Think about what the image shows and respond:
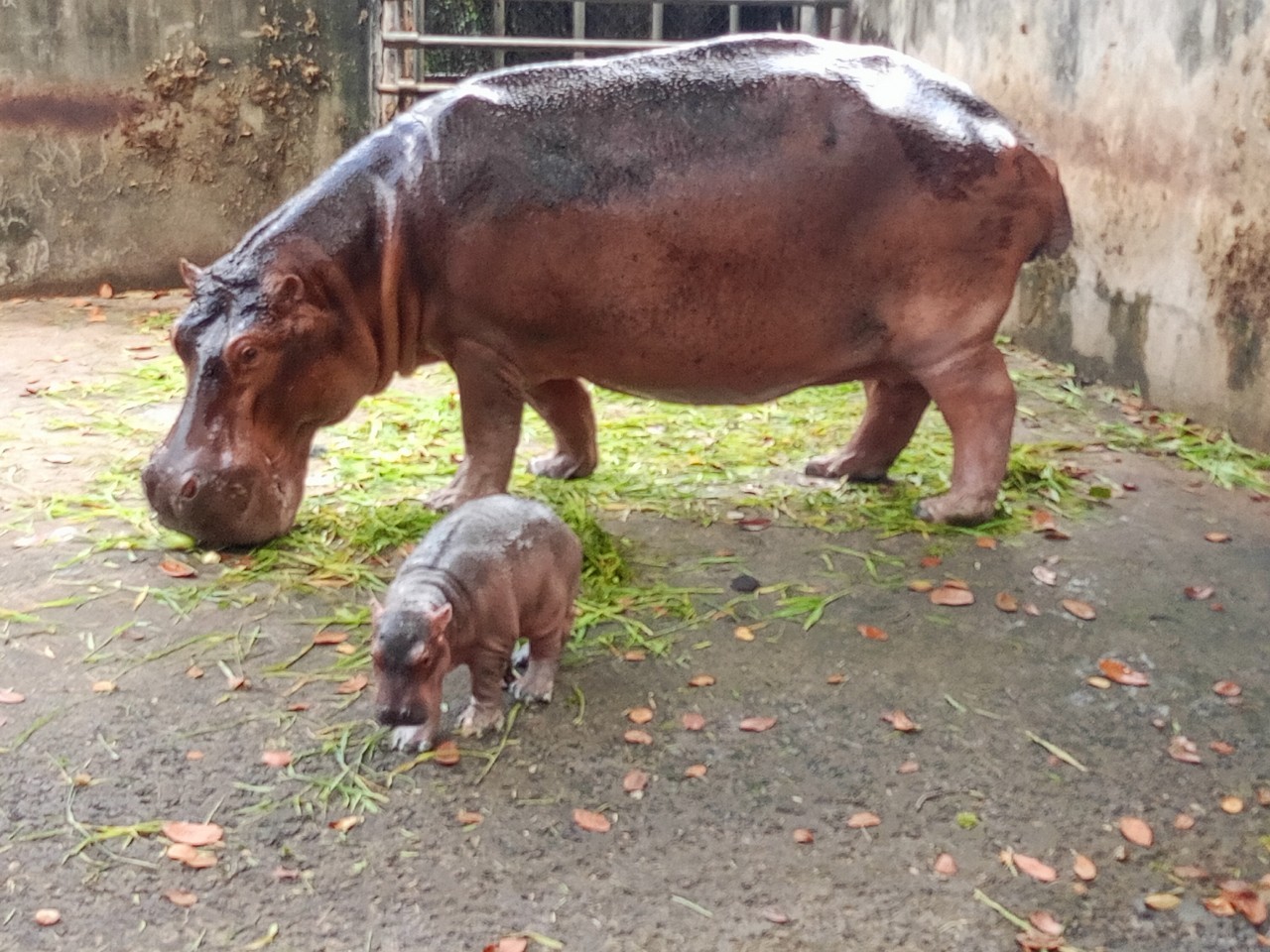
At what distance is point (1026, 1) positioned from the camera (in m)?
6.19

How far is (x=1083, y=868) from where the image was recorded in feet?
7.95

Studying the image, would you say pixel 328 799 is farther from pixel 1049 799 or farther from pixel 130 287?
pixel 130 287

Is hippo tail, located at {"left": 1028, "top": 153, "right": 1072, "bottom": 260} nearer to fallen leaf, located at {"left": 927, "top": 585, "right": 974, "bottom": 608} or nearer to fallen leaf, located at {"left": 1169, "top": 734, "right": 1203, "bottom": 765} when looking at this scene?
fallen leaf, located at {"left": 927, "top": 585, "right": 974, "bottom": 608}

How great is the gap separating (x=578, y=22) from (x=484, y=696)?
5379 millimetres

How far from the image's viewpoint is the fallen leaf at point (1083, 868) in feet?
7.88

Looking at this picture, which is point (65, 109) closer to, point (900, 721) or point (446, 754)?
point (446, 754)

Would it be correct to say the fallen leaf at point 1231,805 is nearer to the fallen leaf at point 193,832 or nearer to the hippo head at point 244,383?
the fallen leaf at point 193,832

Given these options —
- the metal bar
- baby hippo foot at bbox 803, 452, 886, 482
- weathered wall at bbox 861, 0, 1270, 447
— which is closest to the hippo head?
baby hippo foot at bbox 803, 452, 886, 482

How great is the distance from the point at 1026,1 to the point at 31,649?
17.5 feet

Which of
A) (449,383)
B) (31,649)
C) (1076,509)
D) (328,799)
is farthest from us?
(449,383)

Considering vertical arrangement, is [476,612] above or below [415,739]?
above

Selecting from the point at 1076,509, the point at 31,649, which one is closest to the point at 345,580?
the point at 31,649

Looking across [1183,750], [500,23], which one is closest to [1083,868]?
[1183,750]

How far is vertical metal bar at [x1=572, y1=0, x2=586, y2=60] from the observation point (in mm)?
7176
